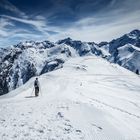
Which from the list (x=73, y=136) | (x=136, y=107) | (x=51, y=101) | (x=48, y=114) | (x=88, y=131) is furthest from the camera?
(x=136, y=107)

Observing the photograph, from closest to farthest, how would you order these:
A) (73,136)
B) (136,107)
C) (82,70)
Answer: (73,136) < (136,107) < (82,70)

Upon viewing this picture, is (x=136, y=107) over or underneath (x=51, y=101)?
underneath

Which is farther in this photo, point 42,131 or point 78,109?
point 78,109

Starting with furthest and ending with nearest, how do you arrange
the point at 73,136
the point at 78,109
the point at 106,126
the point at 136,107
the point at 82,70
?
the point at 82,70 → the point at 136,107 → the point at 78,109 → the point at 106,126 → the point at 73,136

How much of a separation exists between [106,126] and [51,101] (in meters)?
7.68

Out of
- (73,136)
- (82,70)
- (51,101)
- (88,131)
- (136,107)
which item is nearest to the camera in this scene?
(73,136)

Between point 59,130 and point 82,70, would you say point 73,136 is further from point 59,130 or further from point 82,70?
point 82,70

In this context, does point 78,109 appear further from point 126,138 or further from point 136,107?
point 136,107

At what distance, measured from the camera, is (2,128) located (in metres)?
15.5

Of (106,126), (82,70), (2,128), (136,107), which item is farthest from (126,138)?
(82,70)

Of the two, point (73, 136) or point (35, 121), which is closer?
point (73, 136)

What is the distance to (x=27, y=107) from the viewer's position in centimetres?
2047

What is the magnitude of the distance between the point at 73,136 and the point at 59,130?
123 cm

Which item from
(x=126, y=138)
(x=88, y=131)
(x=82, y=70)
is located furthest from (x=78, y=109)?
(x=82, y=70)
